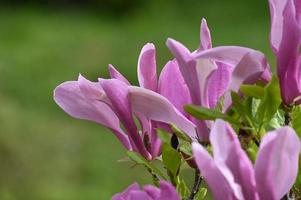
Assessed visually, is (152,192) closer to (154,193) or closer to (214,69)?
(154,193)

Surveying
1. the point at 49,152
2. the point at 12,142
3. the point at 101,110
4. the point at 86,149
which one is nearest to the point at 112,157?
the point at 86,149

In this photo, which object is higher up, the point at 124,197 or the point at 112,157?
the point at 124,197

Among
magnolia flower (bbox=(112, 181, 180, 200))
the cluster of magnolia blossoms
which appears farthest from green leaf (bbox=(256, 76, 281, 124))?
magnolia flower (bbox=(112, 181, 180, 200))

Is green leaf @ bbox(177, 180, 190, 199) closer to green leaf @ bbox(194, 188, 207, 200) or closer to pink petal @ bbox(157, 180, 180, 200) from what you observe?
green leaf @ bbox(194, 188, 207, 200)

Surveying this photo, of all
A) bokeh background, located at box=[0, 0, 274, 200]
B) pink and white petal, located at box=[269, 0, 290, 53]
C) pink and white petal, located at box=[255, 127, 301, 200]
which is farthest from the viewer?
bokeh background, located at box=[0, 0, 274, 200]

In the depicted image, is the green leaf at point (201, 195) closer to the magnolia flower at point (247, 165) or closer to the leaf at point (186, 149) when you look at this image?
the leaf at point (186, 149)

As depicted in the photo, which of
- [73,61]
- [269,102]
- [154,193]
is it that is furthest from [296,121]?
[73,61]

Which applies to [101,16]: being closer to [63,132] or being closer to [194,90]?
[63,132]
